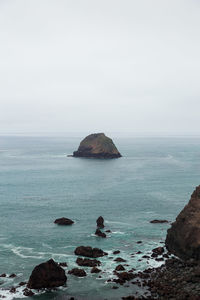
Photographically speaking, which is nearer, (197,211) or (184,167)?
(197,211)

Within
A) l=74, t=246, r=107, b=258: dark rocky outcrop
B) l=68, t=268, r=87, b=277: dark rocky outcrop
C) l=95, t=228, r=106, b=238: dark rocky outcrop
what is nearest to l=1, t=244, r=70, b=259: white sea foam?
l=74, t=246, r=107, b=258: dark rocky outcrop

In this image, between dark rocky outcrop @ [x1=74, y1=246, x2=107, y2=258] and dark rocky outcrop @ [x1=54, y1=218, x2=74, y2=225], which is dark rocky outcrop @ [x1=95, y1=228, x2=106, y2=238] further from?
dark rocky outcrop @ [x1=54, y1=218, x2=74, y2=225]

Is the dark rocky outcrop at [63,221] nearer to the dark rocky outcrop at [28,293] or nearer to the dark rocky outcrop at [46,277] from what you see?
the dark rocky outcrop at [46,277]

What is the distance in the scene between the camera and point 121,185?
144500mm

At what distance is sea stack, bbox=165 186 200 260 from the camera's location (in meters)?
66.4

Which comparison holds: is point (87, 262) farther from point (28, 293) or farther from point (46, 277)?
point (28, 293)

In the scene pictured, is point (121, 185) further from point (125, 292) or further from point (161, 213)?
point (125, 292)

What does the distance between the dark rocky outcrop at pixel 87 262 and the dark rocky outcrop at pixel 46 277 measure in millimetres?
7410

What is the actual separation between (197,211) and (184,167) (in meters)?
131

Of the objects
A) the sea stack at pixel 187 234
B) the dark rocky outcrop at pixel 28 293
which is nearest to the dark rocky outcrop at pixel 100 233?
the sea stack at pixel 187 234

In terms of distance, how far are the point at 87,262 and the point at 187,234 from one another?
2073cm

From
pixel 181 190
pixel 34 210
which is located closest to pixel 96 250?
pixel 34 210

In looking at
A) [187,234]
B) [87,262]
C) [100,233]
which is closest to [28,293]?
[87,262]

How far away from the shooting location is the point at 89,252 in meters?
69.8
